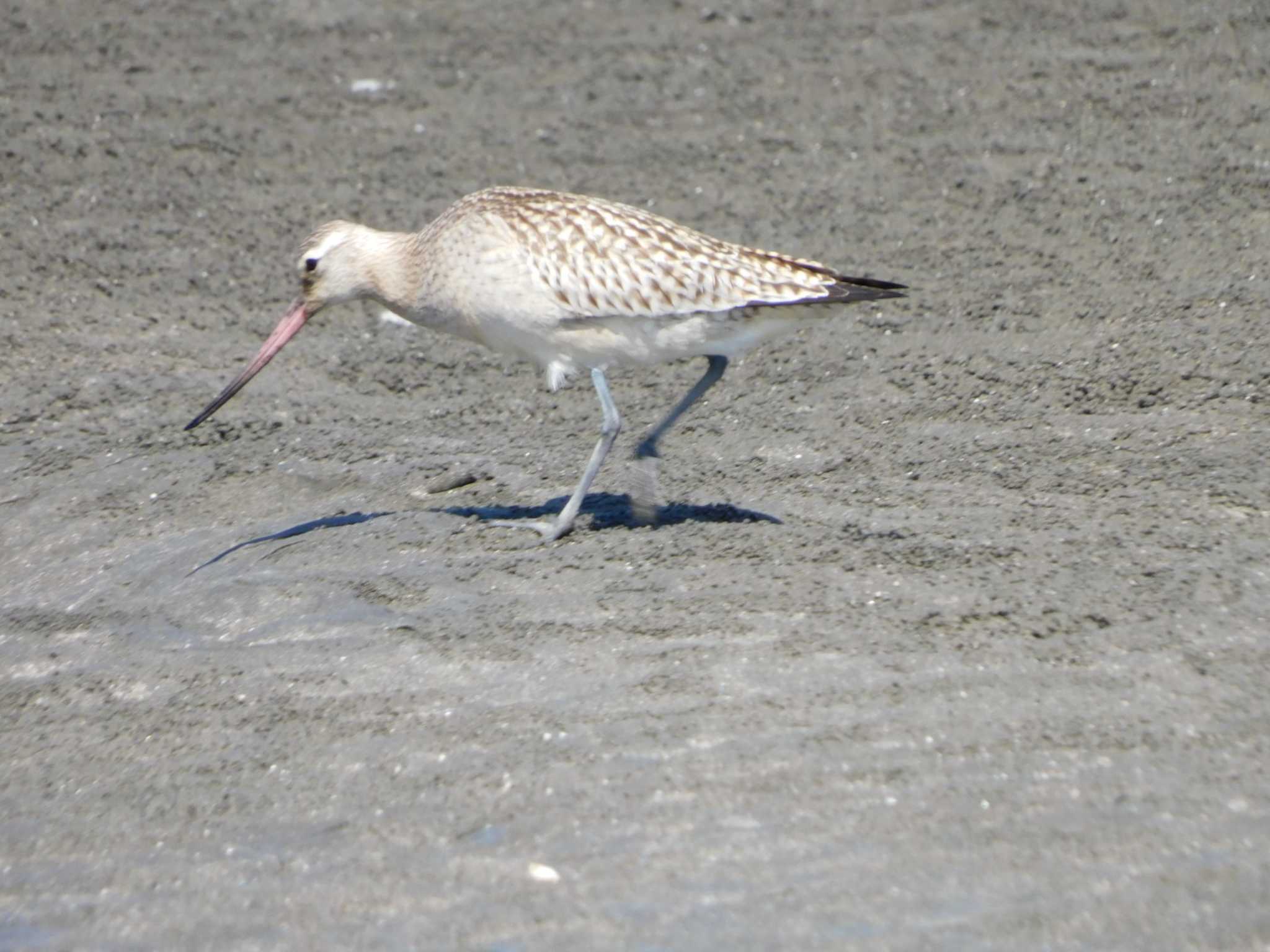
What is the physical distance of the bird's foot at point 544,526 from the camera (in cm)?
549

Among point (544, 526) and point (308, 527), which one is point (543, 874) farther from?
point (308, 527)

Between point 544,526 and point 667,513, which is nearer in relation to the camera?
point 544,526

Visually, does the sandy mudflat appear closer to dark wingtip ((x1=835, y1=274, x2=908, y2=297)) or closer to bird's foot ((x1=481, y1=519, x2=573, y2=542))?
bird's foot ((x1=481, y1=519, x2=573, y2=542))

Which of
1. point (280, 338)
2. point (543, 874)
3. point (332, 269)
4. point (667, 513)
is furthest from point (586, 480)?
point (543, 874)

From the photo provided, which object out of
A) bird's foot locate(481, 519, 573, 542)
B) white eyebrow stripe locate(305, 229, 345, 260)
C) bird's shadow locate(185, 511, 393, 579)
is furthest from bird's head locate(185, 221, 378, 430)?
bird's foot locate(481, 519, 573, 542)

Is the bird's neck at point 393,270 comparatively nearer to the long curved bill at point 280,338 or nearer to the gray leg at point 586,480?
the long curved bill at point 280,338

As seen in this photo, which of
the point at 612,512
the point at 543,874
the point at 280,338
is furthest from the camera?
the point at 280,338

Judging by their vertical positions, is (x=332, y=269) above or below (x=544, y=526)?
above

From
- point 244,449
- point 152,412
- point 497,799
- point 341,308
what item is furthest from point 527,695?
point 341,308

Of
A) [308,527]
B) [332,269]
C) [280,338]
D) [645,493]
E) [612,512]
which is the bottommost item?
[308,527]

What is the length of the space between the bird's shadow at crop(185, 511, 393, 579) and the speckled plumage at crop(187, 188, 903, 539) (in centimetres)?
76

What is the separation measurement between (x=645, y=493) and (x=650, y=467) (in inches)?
4.1

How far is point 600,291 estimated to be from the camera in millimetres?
5562

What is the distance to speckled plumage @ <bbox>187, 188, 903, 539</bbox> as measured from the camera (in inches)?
219
